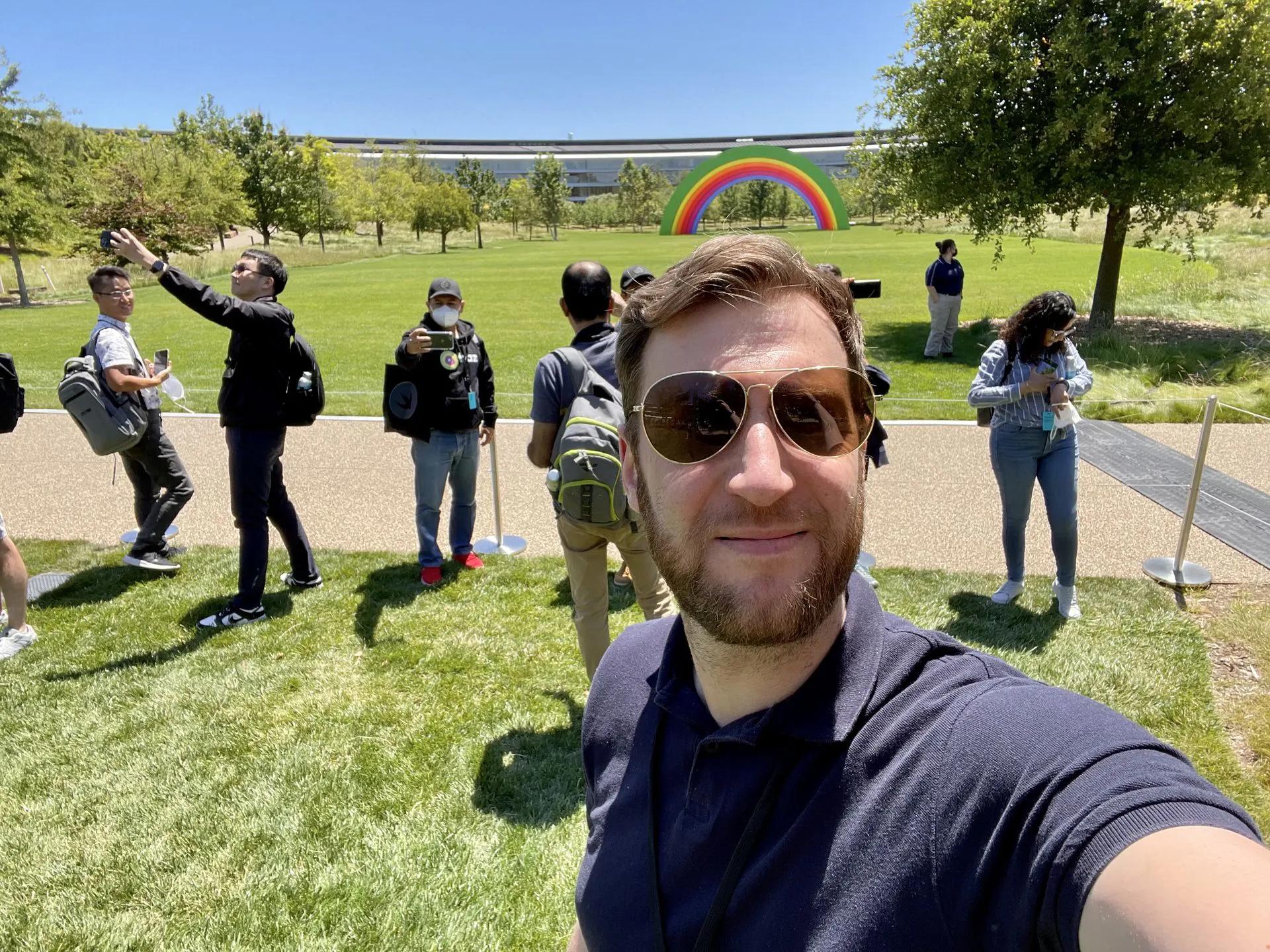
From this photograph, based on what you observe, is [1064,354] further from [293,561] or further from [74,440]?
[74,440]

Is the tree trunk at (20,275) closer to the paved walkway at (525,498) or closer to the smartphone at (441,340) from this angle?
the paved walkway at (525,498)

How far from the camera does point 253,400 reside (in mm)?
4633

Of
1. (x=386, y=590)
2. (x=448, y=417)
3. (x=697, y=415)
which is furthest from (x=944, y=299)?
(x=697, y=415)

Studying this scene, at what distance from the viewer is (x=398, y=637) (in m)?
4.86

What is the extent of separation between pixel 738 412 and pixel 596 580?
254 cm

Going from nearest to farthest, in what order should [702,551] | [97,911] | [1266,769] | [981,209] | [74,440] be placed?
[702,551]
[97,911]
[1266,769]
[74,440]
[981,209]

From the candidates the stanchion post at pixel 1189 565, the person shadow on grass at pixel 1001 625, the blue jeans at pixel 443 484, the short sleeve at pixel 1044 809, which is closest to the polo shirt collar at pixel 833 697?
the short sleeve at pixel 1044 809

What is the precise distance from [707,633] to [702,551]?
14 centimetres

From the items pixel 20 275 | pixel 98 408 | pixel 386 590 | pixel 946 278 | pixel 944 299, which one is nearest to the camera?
pixel 98 408

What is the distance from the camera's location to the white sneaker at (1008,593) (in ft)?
16.6

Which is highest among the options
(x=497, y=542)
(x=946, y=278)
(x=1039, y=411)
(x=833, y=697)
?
(x=946, y=278)

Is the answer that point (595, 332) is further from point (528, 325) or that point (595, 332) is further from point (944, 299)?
point (528, 325)

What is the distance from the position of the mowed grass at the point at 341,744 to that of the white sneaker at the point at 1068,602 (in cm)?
8

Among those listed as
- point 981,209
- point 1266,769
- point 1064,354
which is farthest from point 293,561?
point 981,209
